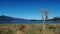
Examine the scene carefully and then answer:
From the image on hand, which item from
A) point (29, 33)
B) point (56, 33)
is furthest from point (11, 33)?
point (56, 33)

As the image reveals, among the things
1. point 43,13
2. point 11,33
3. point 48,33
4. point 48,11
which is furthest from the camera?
point 48,11

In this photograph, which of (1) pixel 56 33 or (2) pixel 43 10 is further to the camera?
(2) pixel 43 10

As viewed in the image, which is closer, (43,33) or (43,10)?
(43,33)

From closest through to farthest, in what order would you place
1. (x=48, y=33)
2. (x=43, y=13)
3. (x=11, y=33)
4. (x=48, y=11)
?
1. (x=11, y=33)
2. (x=48, y=33)
3. (x=43, y=13)
4. (x=48, y=11)

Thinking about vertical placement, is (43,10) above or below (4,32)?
above

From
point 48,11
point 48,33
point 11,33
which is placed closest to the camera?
point 11,33

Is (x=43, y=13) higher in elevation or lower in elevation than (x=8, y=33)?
higher

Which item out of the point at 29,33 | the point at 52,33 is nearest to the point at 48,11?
the point at 52,33

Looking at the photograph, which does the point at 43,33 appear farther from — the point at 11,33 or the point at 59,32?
the point at 11,33

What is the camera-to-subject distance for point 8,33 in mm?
9172

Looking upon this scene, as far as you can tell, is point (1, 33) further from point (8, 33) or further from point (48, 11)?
point (48, 11)

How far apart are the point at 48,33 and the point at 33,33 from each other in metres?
0.92

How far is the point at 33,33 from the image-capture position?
31.4 feet

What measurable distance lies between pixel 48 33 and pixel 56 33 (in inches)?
18.3
